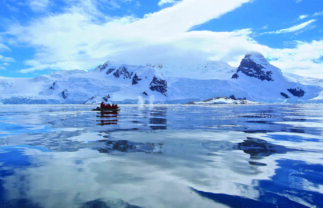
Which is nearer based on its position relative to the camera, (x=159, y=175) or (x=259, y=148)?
(x=159, y=175)

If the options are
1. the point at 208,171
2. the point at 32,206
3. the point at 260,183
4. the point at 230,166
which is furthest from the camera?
the point at 230,166

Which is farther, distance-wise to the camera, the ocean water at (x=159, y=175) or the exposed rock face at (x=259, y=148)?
the exposed rock face at (x=259, y=148)

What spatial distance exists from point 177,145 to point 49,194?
7.19 metres

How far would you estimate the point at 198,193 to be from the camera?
238 inches

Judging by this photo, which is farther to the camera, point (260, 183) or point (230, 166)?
point (230, 166)

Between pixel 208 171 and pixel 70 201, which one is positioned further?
pixel 208 171

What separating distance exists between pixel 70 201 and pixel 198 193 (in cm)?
303

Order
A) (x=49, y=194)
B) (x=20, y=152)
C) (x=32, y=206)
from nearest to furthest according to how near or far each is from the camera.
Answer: (x=32, y=206) → (x=49, y=194) → (x=20, y=152)

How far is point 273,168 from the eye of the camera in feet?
26.4

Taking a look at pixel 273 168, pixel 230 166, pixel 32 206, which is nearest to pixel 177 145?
pixel 230 166

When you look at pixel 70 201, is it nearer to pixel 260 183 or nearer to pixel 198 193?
pixel 198 193

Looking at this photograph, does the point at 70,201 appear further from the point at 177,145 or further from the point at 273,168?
the point at 177,145

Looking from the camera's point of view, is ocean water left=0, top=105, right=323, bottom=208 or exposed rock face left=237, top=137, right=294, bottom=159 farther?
exposed rock face left=237, top=137, right=294, bottom=159

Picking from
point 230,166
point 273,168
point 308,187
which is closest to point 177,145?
point 230,166
